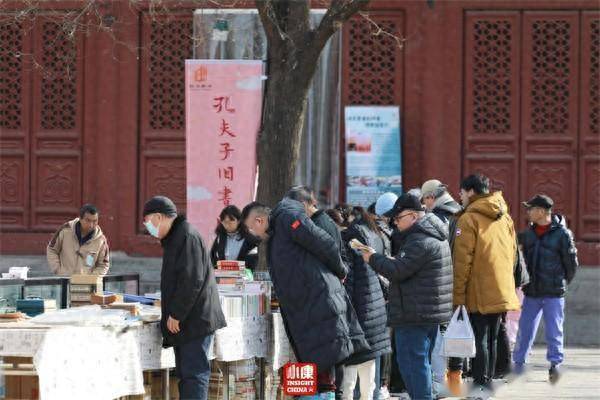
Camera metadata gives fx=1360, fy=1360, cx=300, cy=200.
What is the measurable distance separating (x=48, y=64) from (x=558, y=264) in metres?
7.86

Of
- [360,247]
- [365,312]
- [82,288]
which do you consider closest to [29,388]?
[82,288]

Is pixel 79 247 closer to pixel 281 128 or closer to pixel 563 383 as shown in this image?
pixel 281 128

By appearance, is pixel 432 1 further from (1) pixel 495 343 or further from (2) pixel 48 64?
(1) pixel 495 343

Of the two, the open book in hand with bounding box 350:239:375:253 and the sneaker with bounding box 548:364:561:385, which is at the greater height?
the open book in hand with bounding box 350:239:375:253

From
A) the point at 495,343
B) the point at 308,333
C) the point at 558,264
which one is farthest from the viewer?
the point at 558,264

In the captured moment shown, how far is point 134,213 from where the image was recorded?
17953 mm

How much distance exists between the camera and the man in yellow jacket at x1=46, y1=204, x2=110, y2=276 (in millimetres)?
13711

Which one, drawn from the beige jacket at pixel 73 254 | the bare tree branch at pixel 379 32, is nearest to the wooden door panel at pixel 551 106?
the bare tree branch at pixel 379 32

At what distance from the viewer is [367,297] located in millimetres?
10609

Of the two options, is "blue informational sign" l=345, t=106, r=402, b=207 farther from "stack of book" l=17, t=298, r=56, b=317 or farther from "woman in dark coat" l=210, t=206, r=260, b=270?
"stack of book" l=17, t=298, r=56, b=317

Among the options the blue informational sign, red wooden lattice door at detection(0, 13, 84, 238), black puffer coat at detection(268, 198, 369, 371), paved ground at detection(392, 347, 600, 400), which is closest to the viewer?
black puffer coat at detection(268, 198, 369, 371)

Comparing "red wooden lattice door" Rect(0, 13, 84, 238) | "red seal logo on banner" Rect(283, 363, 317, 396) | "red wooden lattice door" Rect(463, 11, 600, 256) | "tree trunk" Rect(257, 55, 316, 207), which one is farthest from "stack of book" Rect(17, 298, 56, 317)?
"red wooden lattice door" Rect(463, 11, 600, 256)

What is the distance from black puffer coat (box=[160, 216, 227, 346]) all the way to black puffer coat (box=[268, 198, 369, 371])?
1.96 feet

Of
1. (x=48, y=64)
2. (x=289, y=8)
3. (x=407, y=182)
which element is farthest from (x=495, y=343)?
(x=48, y=64)
